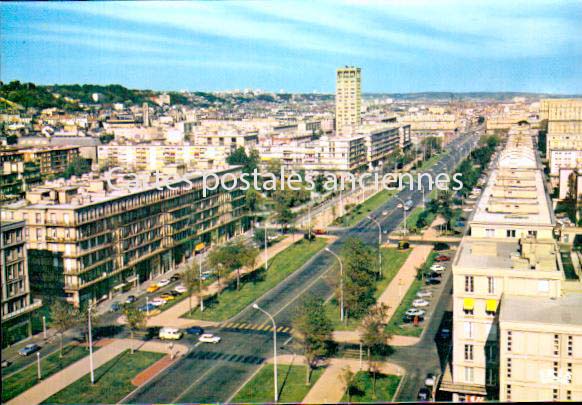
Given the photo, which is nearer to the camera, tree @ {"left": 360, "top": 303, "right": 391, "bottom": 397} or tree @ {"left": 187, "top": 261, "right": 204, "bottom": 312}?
tree @ {"left": 360, "top": 303, "right": 391, "bottom": 397}

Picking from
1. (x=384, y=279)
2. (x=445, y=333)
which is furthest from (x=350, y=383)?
(x=384, y=279)

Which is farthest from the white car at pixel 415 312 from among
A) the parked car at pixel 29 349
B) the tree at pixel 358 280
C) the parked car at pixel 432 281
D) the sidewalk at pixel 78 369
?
the parked car at pixel 29 349

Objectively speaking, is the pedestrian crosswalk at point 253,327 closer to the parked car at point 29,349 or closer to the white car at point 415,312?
the white car at point 415,312

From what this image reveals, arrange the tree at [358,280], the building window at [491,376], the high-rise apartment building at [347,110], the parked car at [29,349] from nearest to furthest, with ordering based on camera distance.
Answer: the building window at [491,376]
the parked car at [29,349]
the tree at [358,280]
the high-rise apartment building at [347,110]

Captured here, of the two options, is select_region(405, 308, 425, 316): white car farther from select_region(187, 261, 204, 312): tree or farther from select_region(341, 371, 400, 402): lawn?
select_region(187, 261, 204, 312): tree

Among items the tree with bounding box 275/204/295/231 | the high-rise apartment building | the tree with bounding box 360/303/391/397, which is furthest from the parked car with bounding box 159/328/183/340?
the high-rise apartment building

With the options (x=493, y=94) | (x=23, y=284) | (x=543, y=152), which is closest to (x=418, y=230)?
(x=493, y=94)
